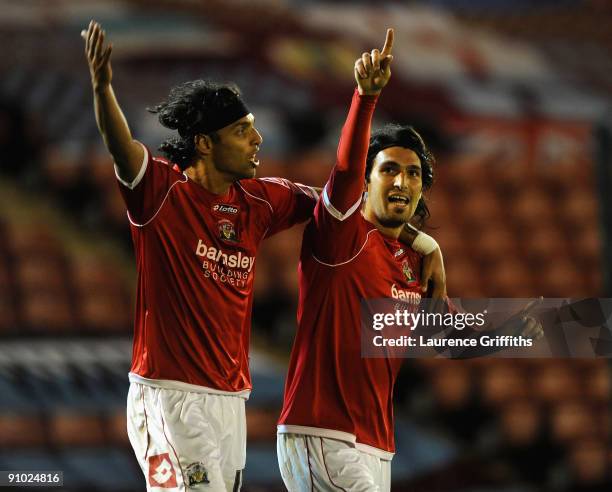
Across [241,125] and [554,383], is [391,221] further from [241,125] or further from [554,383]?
[554,383]

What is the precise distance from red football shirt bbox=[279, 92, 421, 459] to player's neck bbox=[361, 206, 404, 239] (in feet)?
0.21

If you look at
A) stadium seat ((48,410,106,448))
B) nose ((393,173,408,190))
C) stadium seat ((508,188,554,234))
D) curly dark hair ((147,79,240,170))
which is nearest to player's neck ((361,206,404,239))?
nose ((393,173,408,190))

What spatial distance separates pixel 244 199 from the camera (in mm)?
3453

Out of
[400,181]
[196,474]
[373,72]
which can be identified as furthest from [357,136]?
[196,474]

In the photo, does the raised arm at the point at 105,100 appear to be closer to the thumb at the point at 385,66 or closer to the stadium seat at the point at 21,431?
the thumb at the point at 385,66

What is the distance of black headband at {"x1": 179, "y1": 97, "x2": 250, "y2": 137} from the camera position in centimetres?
338

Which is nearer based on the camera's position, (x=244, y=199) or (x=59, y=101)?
(x=244, y=199)

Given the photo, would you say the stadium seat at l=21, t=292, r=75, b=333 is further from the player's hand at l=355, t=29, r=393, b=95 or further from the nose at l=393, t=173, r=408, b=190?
the player's hand at l=355, t=29, r=393, b=95

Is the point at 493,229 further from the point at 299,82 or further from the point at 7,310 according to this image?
the point at 7,310

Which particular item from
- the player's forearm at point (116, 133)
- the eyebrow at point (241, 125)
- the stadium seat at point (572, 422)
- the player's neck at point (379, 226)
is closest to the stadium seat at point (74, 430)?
the stadium seat at point (572, 422)

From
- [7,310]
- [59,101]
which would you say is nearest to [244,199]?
[7,310]

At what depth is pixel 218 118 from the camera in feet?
11.1

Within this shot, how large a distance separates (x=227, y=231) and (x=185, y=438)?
63 centimetres

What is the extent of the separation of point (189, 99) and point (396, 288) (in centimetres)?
89
